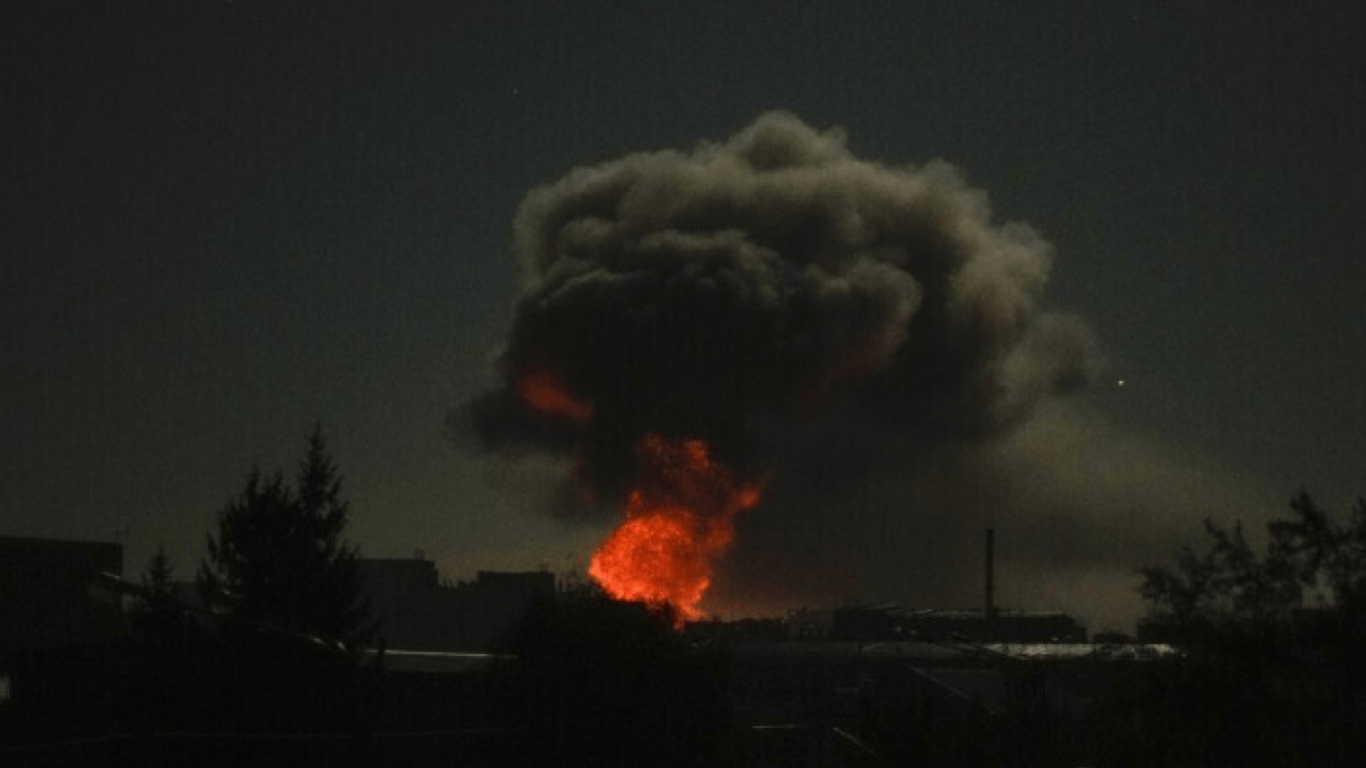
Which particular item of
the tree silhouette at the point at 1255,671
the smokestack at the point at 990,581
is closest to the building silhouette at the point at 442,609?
the smokestack at the point at 990,581

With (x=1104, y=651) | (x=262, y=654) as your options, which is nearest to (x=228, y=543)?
(x=262, y=654)

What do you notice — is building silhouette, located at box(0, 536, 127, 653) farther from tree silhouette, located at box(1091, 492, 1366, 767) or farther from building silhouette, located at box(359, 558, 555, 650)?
tree silhouette, located at box(1091, 492, 1366, 767)

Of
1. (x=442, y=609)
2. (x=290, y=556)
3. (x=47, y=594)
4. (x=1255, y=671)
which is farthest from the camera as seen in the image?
(x=442, y=609)

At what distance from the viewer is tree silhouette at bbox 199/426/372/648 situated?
42406 millimetres

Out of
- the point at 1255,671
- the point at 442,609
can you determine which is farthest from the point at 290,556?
the point at 442,609

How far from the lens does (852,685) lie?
6725cm

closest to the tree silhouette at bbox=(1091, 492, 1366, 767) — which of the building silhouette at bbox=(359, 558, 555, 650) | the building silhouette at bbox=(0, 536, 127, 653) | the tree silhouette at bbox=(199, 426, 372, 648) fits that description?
the tree silhouette at bbox=(199, 426, 372, 648)

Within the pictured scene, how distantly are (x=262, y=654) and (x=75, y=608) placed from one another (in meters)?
23.9

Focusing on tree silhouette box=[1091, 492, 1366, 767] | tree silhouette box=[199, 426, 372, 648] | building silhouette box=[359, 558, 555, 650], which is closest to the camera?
tree silhouette box=[1091, 492, 1366, 767]

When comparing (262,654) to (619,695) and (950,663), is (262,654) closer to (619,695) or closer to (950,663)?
(619,695)

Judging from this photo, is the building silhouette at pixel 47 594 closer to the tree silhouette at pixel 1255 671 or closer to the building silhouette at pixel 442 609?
the building silhouette at pixel 442 609

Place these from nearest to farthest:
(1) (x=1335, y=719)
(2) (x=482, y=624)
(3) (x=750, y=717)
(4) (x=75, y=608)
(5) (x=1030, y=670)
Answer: (1) (x=1335, y=719)
(5) (x=1030, y=670)
(4) (x=75, y=608)
(3) (x=750, y=717)
(2) (x=482, y=624)

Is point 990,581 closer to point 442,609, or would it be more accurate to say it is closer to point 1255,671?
point 442,609

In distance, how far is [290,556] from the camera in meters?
43.0
